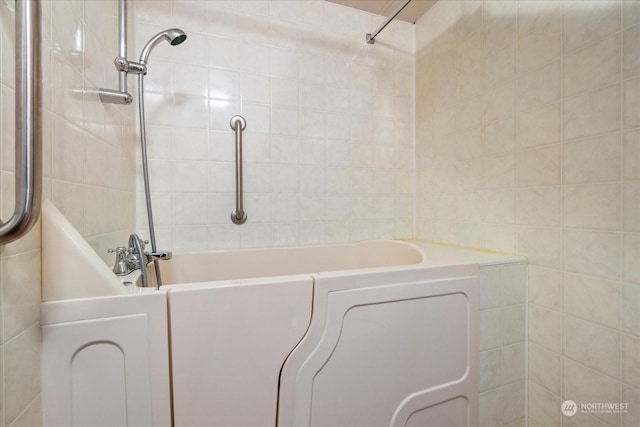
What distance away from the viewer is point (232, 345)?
0.77 metres

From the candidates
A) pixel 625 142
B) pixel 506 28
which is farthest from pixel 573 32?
pixel 625 142

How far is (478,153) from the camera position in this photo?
4.62 ft

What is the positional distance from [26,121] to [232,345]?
0.64 meters

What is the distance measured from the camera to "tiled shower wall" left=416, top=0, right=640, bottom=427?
0.89 metres

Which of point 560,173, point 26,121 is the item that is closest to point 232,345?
point 26,121

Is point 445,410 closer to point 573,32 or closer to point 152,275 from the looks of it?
point 152,275

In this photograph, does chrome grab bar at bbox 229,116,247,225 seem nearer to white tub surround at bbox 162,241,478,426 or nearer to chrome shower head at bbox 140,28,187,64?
chrome shower head at bbox 140,28,187,64

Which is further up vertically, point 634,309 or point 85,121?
point 85,121

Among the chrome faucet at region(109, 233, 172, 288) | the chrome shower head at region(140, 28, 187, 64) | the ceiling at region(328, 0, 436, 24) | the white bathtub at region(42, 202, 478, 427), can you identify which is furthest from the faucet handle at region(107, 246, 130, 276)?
the ceiling at region(328, 0, 436, 24)

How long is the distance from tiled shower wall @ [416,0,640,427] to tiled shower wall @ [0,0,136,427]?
1451 millimetres

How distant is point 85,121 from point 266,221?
0.87m

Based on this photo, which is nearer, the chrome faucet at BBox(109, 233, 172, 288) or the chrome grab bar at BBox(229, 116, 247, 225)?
the chrome faucet at BBox(109, 233, 172, 288)

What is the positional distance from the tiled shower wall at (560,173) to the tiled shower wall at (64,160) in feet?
4.76

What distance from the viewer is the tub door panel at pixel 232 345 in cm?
73
